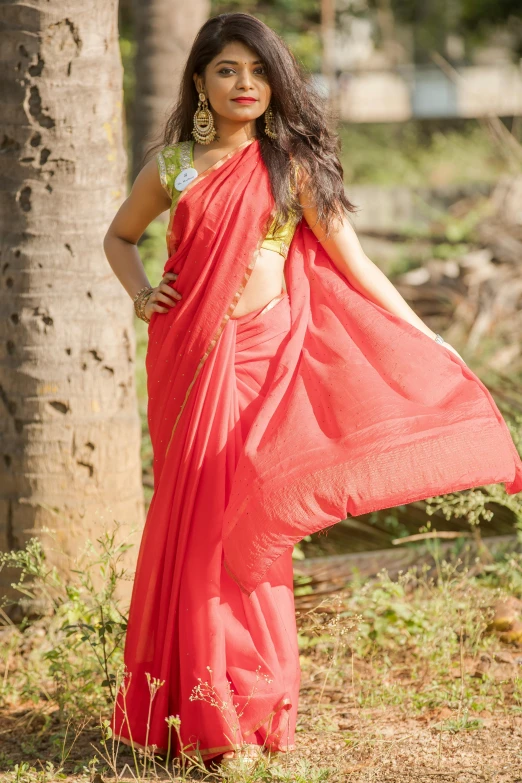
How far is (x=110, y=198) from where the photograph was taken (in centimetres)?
366

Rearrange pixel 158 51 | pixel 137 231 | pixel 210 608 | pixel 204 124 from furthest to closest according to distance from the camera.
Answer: pixel 158 51, pixel 137 231, pixel 204 124, pixel 210 608

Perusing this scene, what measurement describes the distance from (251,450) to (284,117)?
3.21ft

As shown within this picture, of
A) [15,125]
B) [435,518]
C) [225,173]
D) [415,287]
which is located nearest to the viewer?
[225,173]

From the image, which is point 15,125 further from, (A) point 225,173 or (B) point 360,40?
(B) point 360,40

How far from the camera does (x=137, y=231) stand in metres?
3.14

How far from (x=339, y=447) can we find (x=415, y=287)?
5.70m

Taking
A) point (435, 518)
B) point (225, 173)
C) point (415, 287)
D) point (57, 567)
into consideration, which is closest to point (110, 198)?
point (225, 173)

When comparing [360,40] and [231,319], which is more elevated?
[360,40]

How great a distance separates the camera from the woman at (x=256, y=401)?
2.67 meters

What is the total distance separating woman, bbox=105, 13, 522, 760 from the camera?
267 centimetres

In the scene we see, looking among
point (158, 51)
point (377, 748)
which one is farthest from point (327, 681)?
point (158, 51)

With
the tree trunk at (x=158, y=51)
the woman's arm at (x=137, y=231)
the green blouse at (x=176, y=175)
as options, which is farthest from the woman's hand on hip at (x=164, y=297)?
the tree trunk at (x=158, y=51)

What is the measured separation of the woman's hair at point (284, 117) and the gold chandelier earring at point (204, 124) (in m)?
0.07

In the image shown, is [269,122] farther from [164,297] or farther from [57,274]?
[57,274]
